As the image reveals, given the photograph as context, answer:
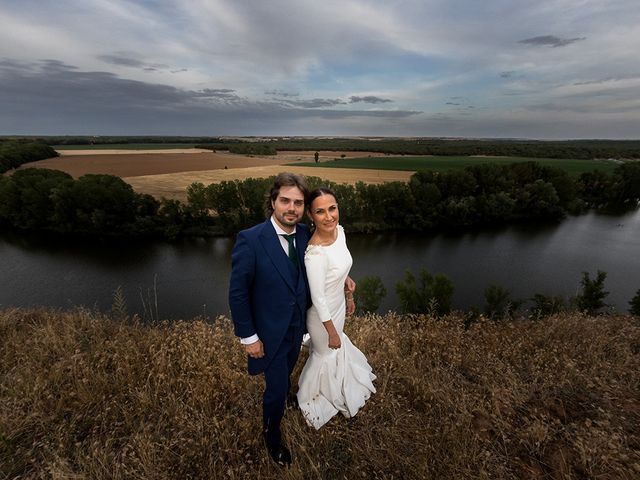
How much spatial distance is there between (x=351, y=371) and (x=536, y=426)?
1421mm

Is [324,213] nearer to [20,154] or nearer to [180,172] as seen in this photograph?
[180,172]

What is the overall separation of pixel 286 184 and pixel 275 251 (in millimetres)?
445

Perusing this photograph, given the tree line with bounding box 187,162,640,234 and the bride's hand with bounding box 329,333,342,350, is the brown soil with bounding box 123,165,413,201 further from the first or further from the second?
the bride's hand with bounding box 329,333,342,350

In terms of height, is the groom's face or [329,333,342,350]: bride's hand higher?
the groom's face

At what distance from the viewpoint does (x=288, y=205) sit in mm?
1988

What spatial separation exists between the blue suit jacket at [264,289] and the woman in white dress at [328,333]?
5.3 inches

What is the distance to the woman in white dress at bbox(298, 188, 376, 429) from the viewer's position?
2117mm

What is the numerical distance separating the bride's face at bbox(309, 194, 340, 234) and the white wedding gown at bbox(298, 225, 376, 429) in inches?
5.1

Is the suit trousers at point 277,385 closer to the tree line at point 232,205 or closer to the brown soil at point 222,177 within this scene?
the tree line at point 232,205

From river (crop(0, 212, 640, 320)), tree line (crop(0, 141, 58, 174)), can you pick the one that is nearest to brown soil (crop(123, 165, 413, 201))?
river (crop(0, 212, 640, 320))

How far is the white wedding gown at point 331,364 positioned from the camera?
2169 millimetres

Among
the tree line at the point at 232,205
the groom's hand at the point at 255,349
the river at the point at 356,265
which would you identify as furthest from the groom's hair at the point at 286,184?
the tree line at the point at 232,205

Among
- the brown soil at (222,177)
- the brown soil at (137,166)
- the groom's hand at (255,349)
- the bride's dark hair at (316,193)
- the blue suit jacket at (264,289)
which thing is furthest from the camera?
the brown soil at (137,166)

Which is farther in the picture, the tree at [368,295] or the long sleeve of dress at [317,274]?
the tree at [368,295]
